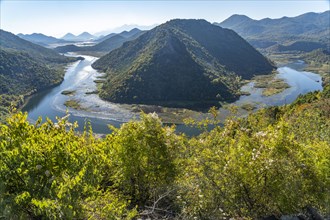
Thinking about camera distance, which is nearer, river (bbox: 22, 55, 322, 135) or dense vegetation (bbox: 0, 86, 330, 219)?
dense vegetation (bbox: 0, 86, 330, 219)

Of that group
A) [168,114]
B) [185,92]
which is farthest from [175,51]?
[168,114]

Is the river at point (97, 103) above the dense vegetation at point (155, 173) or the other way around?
the other way around

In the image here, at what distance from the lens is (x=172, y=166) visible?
57.5ft

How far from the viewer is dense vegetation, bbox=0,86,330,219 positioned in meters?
10.3

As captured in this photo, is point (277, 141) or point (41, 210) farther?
point (277, 141)

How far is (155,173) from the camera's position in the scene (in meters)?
17.3

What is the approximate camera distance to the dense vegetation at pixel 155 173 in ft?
33.8

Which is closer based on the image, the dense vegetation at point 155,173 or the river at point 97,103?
the dense vegetation at point 155,173

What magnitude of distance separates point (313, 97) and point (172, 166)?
88.1 meters

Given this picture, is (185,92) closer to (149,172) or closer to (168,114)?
(168,114)

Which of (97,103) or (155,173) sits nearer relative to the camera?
(155,173)

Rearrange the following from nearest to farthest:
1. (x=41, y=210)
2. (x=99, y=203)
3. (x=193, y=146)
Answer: (x=41, y=210) → (x=99, y=203) → (x=193, y=146)

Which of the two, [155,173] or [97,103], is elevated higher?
[155,173]

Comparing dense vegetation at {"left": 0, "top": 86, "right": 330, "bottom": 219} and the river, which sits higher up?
dense vegetation at {"left": 0, "top": 86, "right": 330, "bottom": 219}
